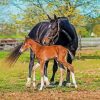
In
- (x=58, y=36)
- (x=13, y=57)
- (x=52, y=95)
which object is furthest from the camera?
(x=13, y=57)

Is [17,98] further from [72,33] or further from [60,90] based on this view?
[72,33]

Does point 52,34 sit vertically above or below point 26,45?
above

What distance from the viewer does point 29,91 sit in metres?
10.7

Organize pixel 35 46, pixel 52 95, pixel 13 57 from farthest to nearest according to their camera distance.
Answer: pixel 13 57 < pixel 35 46 < pixel 52 95

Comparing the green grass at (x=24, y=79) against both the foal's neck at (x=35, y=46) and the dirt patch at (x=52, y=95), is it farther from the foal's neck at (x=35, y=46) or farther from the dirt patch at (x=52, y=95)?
the foal's neck at (x=35, y=46)

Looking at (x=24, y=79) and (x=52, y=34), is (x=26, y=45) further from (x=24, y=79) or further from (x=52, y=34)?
(x=24, y=79)

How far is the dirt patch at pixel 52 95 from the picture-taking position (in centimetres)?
933

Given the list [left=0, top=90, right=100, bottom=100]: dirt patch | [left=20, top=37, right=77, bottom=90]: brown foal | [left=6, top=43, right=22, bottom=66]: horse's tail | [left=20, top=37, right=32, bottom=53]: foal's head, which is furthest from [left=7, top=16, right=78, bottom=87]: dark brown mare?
[left=0, top=90, right=100, bottom=100]: dirt patch

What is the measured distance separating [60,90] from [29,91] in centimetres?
82

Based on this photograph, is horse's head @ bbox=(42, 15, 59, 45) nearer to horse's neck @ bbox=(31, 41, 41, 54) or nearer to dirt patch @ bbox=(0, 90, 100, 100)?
horse's neck @ bbox=(31, 41, 41, 54)

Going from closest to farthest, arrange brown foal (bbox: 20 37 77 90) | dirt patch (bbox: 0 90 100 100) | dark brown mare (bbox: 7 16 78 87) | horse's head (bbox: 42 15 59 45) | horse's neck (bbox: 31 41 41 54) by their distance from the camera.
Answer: dirt patch (bbox: 0 90 100 100) < brown foal (bbox: 20 37 77 90) < horse's neck (bbox: 31 41 41 54) < horse's head (bbox: 42 15 59 45) < dark brown mare (bbox: 7 16 78 87)

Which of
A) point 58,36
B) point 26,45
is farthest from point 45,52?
point 58,36

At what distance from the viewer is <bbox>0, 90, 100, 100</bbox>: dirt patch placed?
9.33 metres

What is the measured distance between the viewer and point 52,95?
9789 mm
